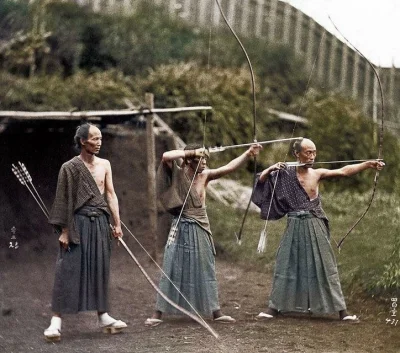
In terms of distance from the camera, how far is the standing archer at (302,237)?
2775 mm

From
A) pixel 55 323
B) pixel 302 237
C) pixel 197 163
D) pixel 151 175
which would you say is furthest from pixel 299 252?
pixel 55 323

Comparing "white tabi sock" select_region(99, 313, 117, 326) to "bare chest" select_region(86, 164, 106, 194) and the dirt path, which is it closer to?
the dirt path

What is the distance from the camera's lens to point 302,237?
286 centimetres

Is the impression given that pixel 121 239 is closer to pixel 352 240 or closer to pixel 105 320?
pixel 105 320

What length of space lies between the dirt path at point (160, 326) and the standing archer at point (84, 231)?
2.6 inches

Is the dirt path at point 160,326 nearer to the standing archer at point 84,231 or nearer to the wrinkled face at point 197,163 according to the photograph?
the standing archer at point 84,231

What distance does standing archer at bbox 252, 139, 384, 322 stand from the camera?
9.11 ft

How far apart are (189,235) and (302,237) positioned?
0.34 m

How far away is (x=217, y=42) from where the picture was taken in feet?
12.0

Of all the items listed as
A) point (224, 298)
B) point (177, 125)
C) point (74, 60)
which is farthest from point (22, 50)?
point (224, 298)

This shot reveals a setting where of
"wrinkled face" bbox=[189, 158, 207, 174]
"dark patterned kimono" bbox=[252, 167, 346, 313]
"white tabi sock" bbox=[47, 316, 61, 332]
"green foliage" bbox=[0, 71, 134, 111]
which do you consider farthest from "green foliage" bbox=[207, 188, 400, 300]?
"green foliage" bbox=[0, 71, 134, 111]

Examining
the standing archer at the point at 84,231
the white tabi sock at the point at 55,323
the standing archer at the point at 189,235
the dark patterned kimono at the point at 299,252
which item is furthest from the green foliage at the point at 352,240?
the white tabi sock at the point at 55,323

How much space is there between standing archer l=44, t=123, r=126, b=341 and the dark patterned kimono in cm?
44

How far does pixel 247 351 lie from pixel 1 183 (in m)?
1.02
